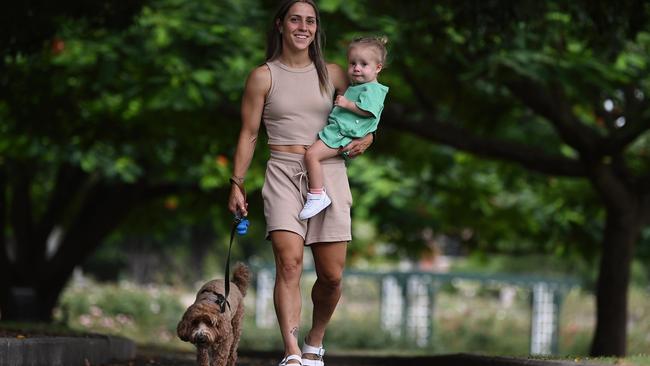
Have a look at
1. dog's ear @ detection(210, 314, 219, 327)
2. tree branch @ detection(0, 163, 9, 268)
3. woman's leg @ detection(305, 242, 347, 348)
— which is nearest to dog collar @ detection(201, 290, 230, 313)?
dog's ear @ detection(210, 314, 219, 327)

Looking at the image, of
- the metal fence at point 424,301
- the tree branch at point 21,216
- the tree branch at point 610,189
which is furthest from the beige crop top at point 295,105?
the metal fence at point 424,301

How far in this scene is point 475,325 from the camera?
26.4 meters

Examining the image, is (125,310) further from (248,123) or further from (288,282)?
(248,123)

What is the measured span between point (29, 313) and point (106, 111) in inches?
135

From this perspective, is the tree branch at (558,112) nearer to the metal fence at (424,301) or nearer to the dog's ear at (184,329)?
the dog's ear at (184,329)

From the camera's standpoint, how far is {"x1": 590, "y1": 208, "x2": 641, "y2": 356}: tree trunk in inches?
642

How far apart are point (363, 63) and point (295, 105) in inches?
17.3

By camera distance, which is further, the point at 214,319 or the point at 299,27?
the point at 299,27

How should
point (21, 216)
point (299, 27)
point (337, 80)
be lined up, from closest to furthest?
point (299, 27) → point (337, 80) → point (21, 216)

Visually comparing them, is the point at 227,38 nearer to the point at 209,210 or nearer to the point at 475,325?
the point at 209,210

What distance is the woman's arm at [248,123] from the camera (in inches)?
285

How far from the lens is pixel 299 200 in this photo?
727 cm

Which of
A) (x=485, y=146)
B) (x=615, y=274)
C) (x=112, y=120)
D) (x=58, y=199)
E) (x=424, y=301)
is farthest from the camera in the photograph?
(x=424, y=301)

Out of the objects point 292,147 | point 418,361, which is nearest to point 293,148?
point 292,147
